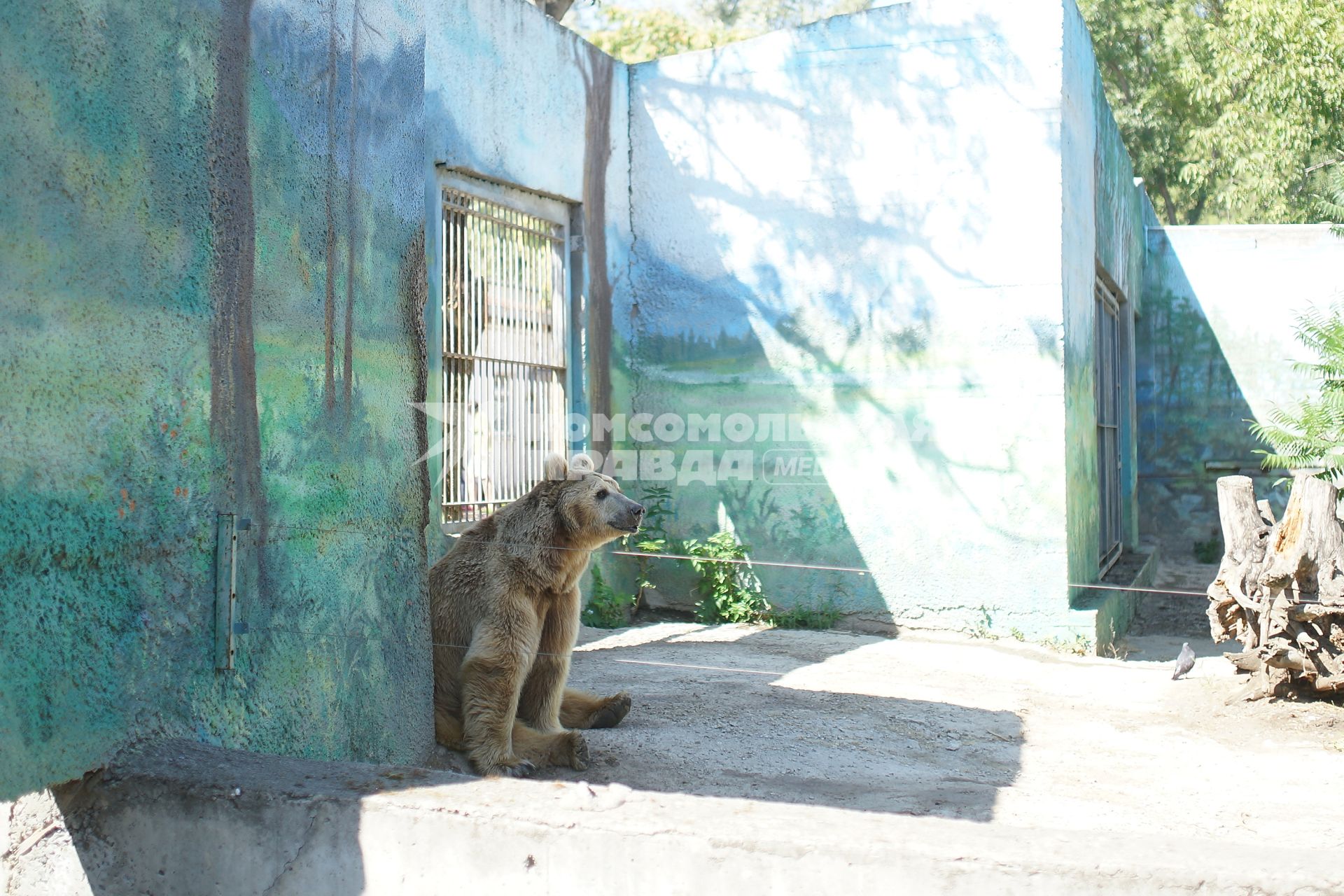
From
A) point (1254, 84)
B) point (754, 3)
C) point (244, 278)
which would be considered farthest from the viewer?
point (754, 3)

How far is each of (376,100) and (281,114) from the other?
565 mm

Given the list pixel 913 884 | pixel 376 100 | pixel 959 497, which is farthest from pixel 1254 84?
pixel 913 884

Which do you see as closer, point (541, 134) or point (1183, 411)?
point (541, 134)

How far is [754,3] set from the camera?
27.1 meters

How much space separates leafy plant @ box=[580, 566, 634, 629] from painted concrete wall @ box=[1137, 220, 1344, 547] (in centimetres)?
1000

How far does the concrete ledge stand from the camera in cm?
235

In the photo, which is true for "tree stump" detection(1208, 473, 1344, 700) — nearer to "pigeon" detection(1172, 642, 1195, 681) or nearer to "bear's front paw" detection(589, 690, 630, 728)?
"pigeon" detection(1172, 642, 1195, 681)

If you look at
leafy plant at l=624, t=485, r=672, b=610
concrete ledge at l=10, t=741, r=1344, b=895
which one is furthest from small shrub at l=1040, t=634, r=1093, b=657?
concrete ledge at l=10, t=741, r=1344, b=895

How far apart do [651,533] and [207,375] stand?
21.4ft

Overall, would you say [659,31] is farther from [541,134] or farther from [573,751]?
[573,751]

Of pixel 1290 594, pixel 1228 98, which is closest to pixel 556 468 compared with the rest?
pixel 1290 594

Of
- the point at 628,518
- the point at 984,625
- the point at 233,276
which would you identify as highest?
the point at 233,276

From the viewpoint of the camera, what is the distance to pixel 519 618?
461cm

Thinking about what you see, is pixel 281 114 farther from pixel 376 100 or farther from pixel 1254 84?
pixel 1254 84
